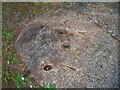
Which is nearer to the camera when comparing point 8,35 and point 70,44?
point 70,44

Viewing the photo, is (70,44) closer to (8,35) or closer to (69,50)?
(69,50)

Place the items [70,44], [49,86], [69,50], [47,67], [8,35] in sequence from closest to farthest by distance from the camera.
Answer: [49,86]
[47,67]
[69,50]
[70,44]
[8,35]

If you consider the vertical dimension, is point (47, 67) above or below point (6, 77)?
above

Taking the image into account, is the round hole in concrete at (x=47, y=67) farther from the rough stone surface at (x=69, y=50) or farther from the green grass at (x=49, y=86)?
the green grass at (x=49, y=86)

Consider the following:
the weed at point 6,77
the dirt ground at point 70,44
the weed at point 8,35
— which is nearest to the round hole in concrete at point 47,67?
the dirt ground at point 70,44

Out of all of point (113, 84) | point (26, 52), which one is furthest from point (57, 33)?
point (113, 84)

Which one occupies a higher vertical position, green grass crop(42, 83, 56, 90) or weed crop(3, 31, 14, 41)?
weed crop(3, 31, 14, 41)

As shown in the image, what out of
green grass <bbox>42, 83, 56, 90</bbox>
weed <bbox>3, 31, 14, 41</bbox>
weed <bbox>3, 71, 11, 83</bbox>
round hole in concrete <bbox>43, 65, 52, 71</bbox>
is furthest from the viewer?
weed <bbox>3, 31, 14, 41</bbox>

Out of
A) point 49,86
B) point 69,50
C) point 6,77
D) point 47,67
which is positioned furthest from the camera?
point 69,50

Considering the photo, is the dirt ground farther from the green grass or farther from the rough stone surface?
the green grass

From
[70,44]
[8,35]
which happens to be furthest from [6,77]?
[70,44]

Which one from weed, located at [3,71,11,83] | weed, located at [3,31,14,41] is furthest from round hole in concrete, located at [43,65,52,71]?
weed, located at [3,31,14,41]
